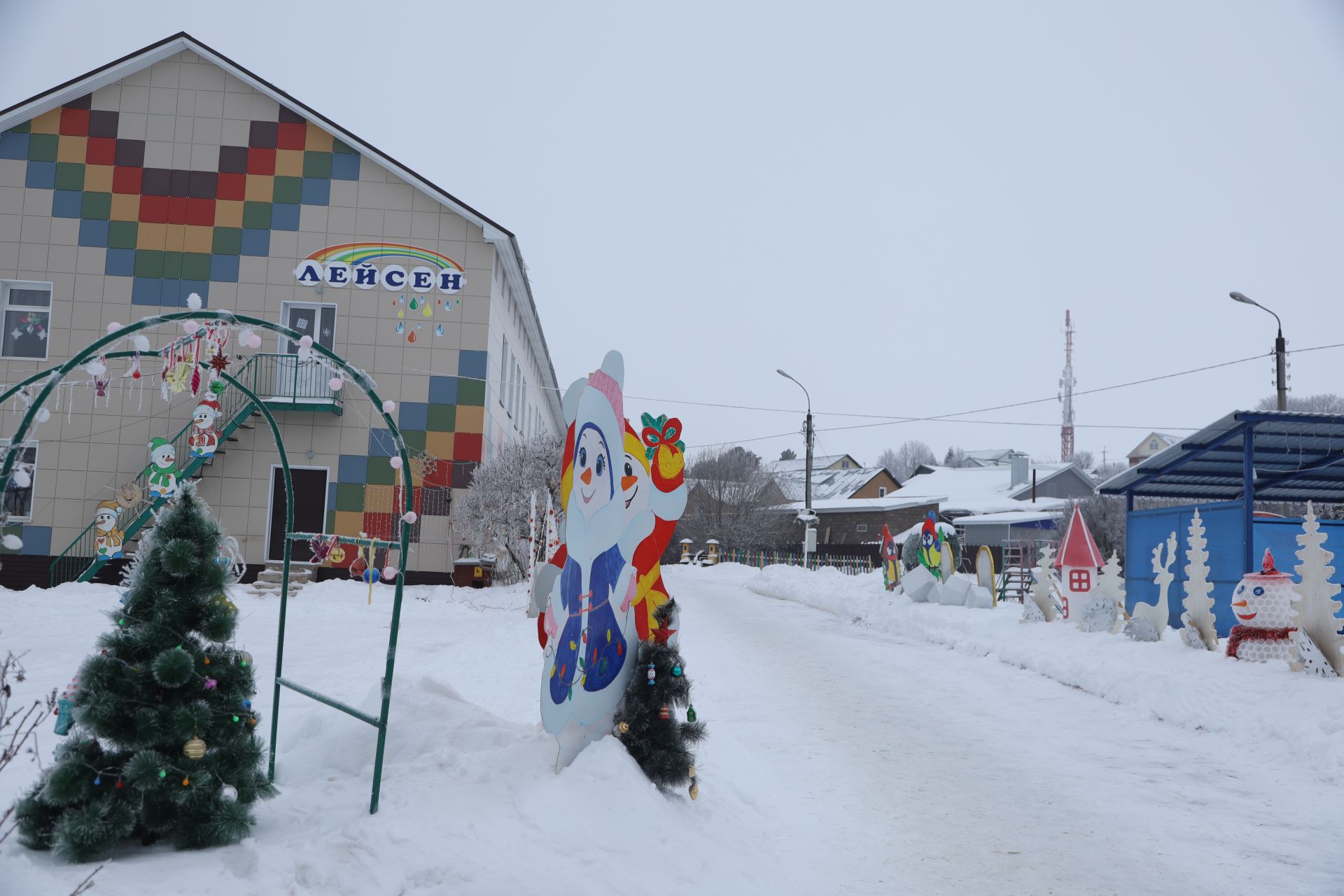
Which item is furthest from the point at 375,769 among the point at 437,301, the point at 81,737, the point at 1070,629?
the point at 437,301

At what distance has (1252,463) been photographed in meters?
13.1

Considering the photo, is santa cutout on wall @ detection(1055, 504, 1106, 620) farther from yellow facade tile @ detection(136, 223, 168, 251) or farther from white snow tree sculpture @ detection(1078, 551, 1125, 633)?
yellow facade tile @ detection(136, 223, 168, 251)

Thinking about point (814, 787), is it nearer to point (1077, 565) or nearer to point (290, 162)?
point (1077, 565)

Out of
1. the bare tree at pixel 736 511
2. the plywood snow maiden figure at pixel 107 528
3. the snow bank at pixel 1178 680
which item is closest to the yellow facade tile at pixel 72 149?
the plywood snow maiden figure at pixel 107 528

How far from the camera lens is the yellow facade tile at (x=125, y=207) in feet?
72.0

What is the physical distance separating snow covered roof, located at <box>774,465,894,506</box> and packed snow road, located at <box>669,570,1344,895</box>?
5479cm

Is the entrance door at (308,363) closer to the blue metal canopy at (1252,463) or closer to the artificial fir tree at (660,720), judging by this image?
the blue metal canopy at (1252,463)

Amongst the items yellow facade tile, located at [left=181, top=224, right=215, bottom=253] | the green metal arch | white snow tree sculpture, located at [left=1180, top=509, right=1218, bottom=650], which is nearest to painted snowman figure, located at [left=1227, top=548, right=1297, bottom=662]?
white snow tree sculpture, located at [left=1180, top=509, right=1218, bottom=650]

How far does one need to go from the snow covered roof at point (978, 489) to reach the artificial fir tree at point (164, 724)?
46.6 metres

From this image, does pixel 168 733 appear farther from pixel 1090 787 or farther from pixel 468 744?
pixel 1090 787

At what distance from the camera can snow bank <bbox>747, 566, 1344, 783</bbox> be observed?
838 centimetres

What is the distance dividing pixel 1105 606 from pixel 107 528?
1962cm

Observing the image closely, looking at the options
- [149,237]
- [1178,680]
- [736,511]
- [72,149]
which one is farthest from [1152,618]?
[736,511]

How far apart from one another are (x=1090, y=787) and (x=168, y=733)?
6.40 meters
